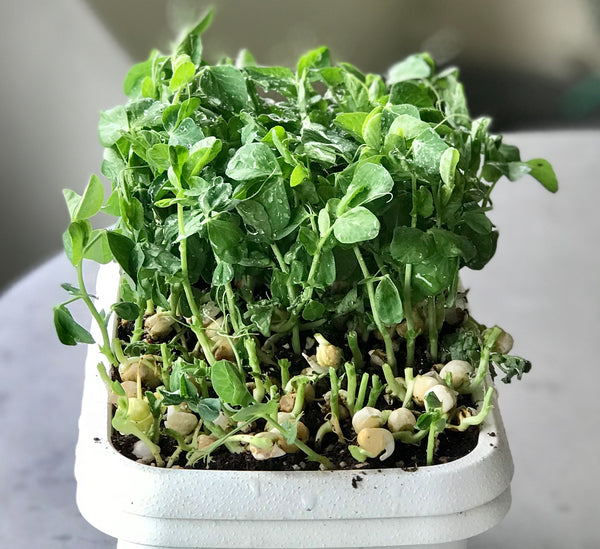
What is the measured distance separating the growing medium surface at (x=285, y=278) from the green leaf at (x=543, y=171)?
0.02m

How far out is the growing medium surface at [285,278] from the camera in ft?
2.02

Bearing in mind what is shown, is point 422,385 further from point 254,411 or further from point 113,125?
point 113,125

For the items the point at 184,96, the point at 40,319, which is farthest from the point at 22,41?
the point at 184,96

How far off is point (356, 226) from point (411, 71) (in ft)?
1.07

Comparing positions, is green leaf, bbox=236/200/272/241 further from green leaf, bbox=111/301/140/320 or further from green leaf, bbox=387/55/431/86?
green leaf, bbox=387/55/431/86

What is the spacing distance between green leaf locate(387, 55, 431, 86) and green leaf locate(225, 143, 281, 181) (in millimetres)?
256

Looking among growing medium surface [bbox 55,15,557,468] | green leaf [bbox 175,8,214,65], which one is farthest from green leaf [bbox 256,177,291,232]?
green leaf [bbox 175,8,214,65]

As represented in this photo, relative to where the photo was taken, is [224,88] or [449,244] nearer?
[449,244]

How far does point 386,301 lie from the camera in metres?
0.64

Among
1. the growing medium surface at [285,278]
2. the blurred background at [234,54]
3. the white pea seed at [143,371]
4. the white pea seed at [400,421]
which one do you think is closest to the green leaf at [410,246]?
the growing medium surface at [285,278]

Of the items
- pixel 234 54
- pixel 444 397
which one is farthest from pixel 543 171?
pixel 234 54

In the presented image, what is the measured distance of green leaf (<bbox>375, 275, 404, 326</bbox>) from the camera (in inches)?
25.0

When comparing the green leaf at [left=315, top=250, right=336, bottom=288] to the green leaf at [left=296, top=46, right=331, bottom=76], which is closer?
the green leaf at [left=315, top=250, right=336, bottom=288]

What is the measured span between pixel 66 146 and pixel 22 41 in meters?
0.24
